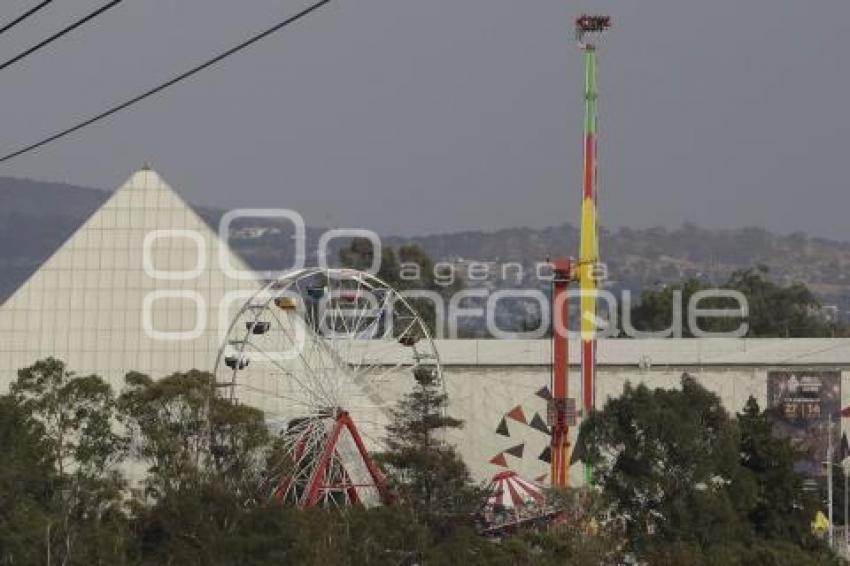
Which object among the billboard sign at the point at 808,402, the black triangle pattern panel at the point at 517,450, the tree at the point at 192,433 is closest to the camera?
the tree at the point at 192,433

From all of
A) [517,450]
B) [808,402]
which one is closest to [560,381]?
[517,450]

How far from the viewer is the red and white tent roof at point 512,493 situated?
85.8m

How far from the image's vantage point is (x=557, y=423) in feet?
306

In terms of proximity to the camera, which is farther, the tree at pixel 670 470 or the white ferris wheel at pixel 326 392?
the white ferris wheel at pixel 326 392

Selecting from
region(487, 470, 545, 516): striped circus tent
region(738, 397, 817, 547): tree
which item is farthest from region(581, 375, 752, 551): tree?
region(487, 470, 545, 516): striped circus tent

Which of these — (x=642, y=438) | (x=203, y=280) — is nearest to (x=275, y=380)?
(x=203, y=280)

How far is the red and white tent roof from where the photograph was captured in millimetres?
85750

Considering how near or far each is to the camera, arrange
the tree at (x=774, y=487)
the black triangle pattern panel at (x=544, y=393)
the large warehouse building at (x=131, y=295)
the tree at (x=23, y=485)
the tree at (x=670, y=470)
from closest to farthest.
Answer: the tree at (x=23, y=485)
the tree at (x=670, y=470)
the tree at (x=774, y=487)
the large warehouse building at (x=131, y=295)
the black triangle pattern panel at (x=544, y=393)

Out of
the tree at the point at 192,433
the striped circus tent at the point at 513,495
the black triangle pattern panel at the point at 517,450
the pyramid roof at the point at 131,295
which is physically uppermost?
the pyramid roof at the point at 131,295

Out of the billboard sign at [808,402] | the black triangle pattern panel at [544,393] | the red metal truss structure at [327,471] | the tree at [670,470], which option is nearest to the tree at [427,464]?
the red metal truss structure at [327,471]

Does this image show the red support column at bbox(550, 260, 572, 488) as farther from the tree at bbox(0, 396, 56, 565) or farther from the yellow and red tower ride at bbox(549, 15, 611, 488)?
the tree at bbox(0, 396, 56, 565)

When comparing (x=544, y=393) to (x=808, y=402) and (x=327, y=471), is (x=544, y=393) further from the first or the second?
(x=327, y=471)

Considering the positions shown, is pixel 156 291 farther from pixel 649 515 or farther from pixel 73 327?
pixel 649 515

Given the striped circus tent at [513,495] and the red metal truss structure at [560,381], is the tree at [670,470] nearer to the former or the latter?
the striped circus tent at [513,495]
